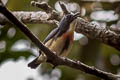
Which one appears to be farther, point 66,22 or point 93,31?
point 93,31

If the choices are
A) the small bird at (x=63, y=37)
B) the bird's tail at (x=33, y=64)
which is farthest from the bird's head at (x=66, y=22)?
the bird's tail at (x=33, y=64)

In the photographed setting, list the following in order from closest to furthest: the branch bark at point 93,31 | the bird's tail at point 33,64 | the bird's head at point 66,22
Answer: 1. the bird's head at point 66,22
2. the bird's tail at point 33,64
3. the branch bark at point 93,31

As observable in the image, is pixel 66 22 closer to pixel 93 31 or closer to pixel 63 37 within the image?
pixel 63 37

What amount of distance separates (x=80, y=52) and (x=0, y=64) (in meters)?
0.96

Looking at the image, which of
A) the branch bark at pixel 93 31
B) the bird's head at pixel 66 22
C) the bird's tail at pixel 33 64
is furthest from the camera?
the branch bark at pixel 93 31

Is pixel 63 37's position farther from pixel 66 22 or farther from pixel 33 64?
pixel 33 64

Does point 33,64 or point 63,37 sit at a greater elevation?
point 63,37

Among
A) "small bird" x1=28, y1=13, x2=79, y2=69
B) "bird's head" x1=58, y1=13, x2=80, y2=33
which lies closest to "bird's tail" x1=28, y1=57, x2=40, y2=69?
"small bird" x1=28, y1=13, x2=79, y2=69

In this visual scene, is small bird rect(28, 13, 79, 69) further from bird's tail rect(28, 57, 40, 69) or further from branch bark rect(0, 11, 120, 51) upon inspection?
branch bark rect(0, 11, 120, 51)

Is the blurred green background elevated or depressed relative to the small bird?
depressed

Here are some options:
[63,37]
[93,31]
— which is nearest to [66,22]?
[63,37]

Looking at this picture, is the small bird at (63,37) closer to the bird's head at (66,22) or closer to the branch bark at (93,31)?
the bird's head at (66,22)

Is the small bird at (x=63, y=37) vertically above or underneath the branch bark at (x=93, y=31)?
above

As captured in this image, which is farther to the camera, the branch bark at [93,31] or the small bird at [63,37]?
the branch bark at [93,31]
